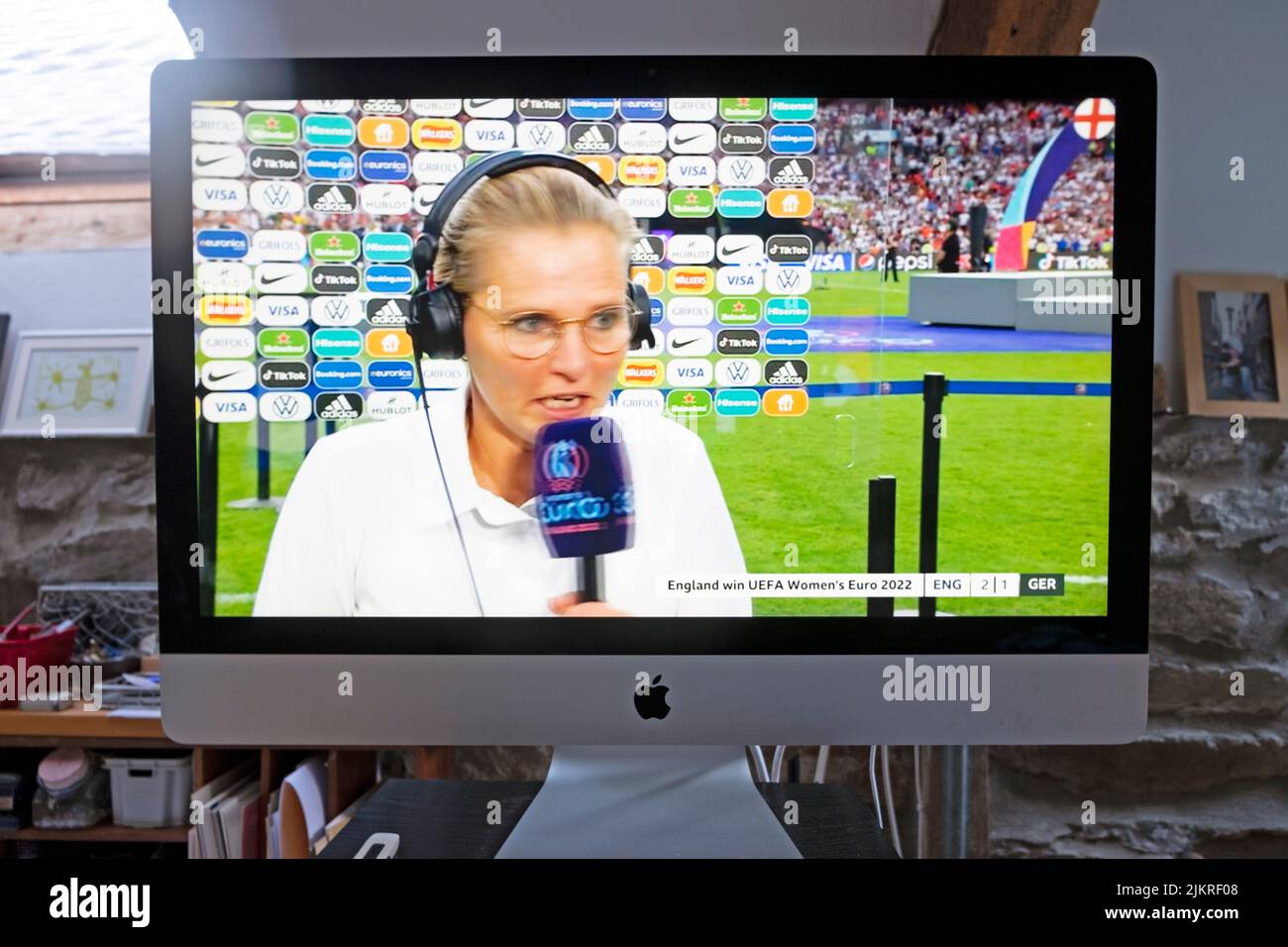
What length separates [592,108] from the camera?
798mm

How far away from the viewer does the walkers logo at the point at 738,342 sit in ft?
2.61

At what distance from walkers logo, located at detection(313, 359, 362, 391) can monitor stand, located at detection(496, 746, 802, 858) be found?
0.38 metres

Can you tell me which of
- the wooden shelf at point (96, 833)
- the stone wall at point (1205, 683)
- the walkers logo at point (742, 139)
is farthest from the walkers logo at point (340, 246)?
the stone wall at point (1205, 683)

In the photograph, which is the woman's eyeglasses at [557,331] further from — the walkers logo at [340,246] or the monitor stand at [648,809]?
the monitor stand at [648,809]

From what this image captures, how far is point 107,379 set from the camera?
5.75ft

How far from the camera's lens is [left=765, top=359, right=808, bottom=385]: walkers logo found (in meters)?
0.80

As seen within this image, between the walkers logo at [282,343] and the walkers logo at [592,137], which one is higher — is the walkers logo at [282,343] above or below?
below

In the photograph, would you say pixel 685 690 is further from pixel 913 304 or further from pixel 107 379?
pixel 107 379

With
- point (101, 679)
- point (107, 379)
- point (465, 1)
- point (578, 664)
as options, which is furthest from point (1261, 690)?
point (107, 379)

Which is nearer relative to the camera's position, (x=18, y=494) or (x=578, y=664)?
(x=578, y=664)

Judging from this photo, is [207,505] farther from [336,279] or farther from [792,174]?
[792,174]

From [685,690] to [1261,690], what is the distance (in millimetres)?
1357

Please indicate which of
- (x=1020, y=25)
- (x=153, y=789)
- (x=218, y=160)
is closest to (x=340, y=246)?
(x=218, y=160)
